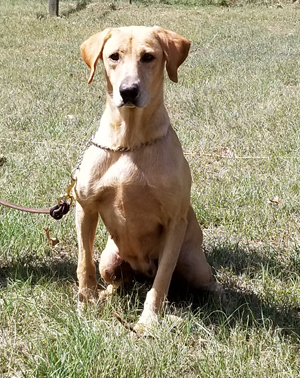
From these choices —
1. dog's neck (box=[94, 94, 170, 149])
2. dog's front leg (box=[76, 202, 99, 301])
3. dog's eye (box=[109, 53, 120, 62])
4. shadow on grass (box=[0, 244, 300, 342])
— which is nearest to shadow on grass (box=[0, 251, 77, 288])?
shadow on grass (box=[0, 244, 300, 342])

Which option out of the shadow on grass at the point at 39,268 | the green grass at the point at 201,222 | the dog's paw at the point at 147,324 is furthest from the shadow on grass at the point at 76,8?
the dog's paw at the point at 147,324

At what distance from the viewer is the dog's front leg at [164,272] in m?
2.79

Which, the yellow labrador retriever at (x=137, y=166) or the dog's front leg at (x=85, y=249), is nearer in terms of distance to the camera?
the yellow labrador retriever at (x=137, y=166)

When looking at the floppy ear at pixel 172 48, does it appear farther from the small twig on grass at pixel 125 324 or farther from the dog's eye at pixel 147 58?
the small twig on grass at pixel 125 324

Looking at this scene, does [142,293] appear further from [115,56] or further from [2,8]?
[2,8]

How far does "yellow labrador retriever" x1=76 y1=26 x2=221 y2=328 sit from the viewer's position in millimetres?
2758

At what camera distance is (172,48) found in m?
2.86

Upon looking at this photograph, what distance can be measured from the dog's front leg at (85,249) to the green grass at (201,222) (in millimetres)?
106

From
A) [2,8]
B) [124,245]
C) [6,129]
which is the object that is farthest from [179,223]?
[2,8]

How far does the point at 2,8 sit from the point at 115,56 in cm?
1444

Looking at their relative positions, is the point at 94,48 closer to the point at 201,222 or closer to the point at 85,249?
the point at 85,249

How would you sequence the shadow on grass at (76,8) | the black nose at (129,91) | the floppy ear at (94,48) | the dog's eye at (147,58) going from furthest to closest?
the shadow on grass at (76,8) → the floppy ear at (94,48) → the dog's eye at (147,58) → the black nose at (129,91)

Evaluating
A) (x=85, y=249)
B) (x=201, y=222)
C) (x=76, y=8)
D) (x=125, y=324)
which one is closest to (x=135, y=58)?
Answer: (x=85, y=249)

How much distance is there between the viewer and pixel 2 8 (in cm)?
1585
